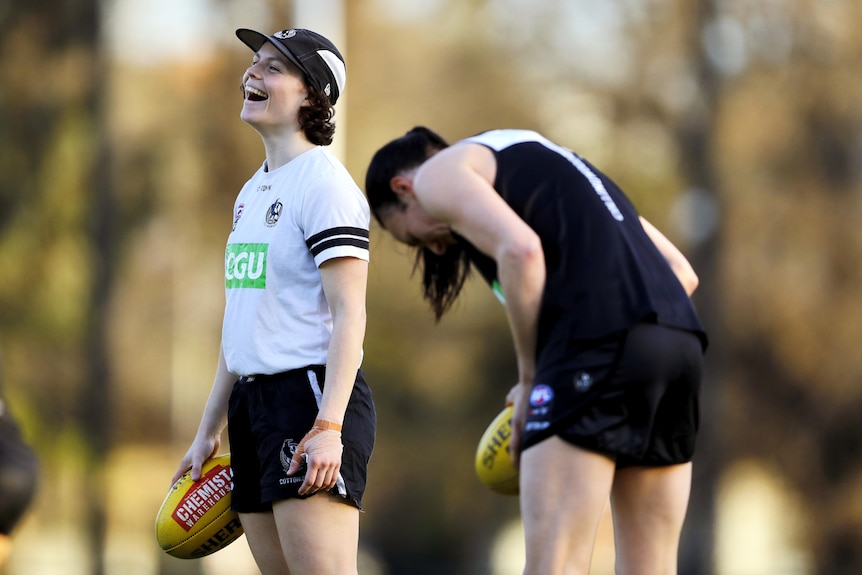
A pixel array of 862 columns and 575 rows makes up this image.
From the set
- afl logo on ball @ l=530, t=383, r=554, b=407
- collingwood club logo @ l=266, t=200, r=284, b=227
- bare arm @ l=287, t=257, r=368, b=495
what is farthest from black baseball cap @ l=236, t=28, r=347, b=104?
afl logo on ball @ l=530, t=383, r=554, b=407

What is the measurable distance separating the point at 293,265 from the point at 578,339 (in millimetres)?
910

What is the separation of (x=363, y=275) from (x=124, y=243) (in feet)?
48.1

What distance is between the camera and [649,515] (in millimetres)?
3744

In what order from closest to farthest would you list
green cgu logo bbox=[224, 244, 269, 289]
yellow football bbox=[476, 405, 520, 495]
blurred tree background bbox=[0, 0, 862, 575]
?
green cgu logo bbox=[224, 244, 269, 289], yellow football bbox=[476, 405, 520, 495], blurred tree background bbox=[0, 0, 862, 575]

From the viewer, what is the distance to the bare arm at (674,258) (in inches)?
156

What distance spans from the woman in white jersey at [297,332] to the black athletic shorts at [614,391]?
604 millimetres

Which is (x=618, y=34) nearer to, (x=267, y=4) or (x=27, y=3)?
(x=267, y=4)

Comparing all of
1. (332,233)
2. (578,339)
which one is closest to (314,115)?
(332,233)

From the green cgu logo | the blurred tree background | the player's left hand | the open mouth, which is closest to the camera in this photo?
the player's left hand

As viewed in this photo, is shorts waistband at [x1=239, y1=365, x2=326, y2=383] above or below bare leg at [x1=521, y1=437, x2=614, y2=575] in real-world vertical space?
above

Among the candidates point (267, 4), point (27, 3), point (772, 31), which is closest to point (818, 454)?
point (772, 31)

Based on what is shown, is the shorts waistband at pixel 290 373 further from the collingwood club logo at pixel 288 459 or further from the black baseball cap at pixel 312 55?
the black baseball cap at pixel 312 55

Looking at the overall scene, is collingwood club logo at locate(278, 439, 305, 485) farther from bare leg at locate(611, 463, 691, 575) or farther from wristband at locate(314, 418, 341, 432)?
bare leg at locate(611, 463, 691, 575)

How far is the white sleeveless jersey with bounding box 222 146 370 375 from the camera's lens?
383cm
